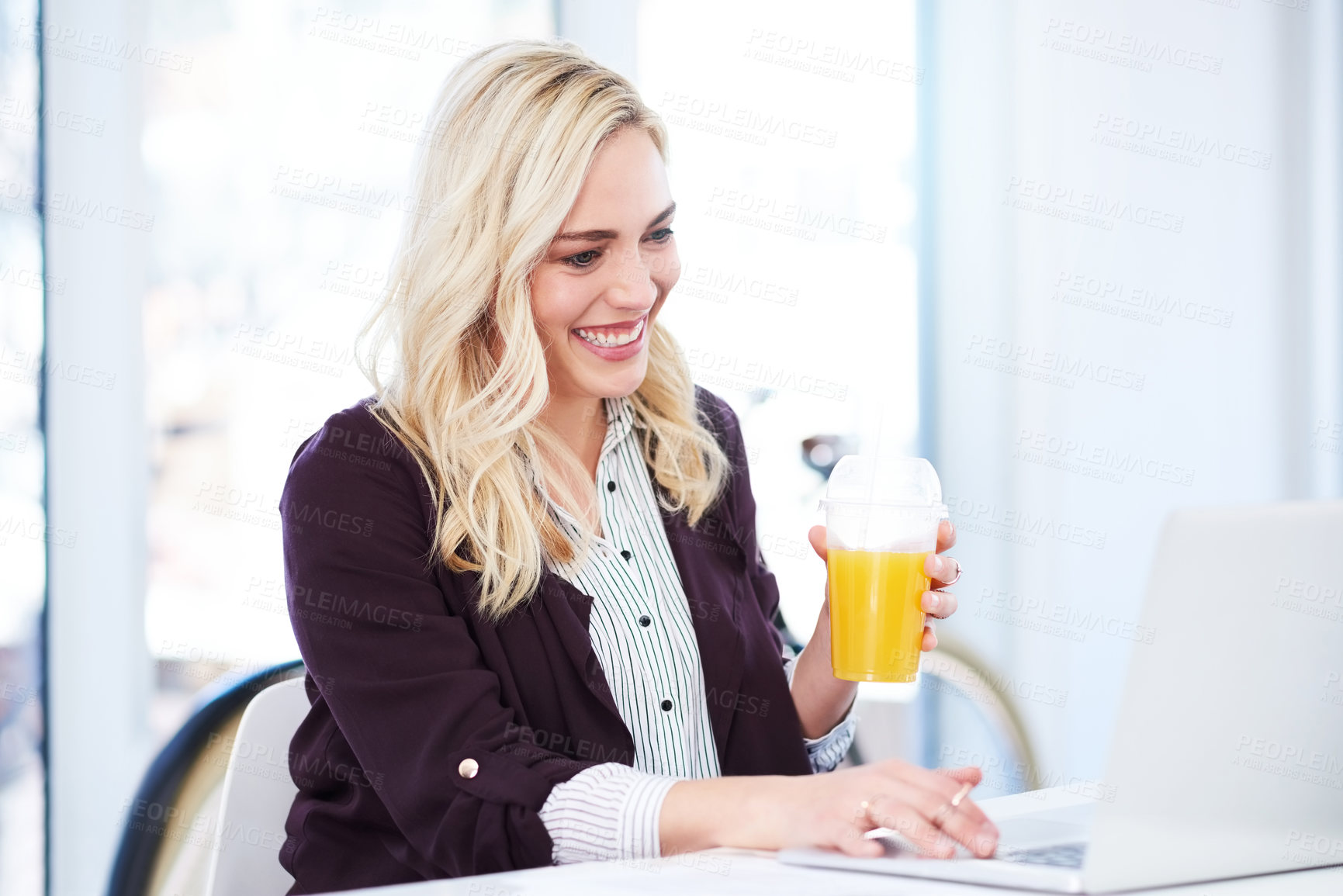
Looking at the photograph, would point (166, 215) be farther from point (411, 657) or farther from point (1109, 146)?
point (1109, 146)

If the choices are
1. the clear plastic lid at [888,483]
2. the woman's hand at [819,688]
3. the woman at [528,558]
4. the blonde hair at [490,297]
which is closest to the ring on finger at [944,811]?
the woman at [528,558]

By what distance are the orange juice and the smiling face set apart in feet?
1.42

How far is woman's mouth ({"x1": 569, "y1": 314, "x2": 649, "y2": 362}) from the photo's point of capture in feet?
5.04

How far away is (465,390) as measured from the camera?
5.11 feet

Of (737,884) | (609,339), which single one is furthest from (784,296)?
(737,884)

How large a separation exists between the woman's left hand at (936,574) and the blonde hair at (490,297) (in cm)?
35

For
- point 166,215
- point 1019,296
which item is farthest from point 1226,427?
point 166,215

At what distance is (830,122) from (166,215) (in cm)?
167

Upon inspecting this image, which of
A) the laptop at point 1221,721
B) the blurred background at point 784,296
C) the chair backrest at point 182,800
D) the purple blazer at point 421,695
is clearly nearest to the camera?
the laptop at point 1221,721

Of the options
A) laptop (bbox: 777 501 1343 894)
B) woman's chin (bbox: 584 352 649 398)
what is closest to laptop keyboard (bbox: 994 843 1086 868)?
laptop (bbox: 777 501 1343 894)

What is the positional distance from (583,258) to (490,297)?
0.43 feet

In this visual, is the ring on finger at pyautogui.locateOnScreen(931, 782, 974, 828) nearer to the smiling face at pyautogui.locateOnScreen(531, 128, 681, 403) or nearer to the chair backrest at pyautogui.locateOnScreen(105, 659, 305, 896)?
the smiling face at pyautogui.locateOnScreen(531, 128, 681, 403)

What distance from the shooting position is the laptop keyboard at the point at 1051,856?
889 millimetres

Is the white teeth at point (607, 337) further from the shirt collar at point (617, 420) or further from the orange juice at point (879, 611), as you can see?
the orange juice at point (879, 611)
